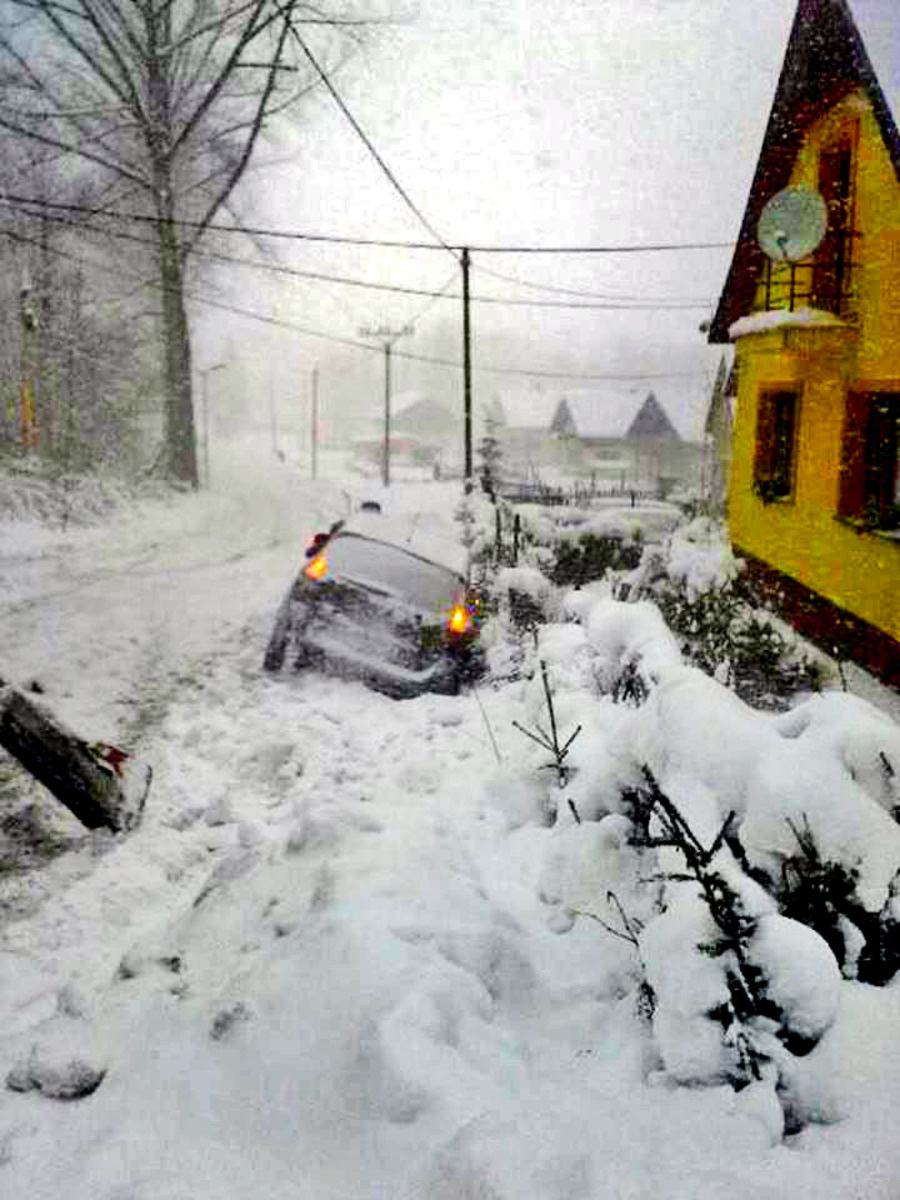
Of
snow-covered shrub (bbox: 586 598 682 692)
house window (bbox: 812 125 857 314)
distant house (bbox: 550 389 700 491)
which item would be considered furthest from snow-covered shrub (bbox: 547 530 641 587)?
distant house (bbox: 550 389 700 491)

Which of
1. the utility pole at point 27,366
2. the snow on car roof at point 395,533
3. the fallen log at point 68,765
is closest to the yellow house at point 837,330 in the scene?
the snow on car roof at point 395,533

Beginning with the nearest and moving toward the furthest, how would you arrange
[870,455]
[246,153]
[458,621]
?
1. [458,621]
2. [870,455]
3. [246,153]

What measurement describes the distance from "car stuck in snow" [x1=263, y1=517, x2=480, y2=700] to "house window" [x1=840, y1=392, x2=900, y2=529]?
5.15m

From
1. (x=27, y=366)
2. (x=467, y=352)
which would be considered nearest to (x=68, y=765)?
(x=467, y=352)

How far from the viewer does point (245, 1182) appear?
208 cm

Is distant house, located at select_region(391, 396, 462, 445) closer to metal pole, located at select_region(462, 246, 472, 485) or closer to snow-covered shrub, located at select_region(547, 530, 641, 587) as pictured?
metal pole, located at select_region(462, 246, 472, 485)

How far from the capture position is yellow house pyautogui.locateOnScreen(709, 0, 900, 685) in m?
8.42

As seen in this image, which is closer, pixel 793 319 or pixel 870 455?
pixel 793 319

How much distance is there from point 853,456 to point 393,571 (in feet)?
19.1

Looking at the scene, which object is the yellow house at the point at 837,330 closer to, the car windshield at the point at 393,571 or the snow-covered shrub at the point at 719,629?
the snow-covered shrub at the point at 719,629

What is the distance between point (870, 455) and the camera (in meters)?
9.40

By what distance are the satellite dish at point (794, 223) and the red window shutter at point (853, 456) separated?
1747 mm

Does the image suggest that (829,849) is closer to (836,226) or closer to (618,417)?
(836,226)

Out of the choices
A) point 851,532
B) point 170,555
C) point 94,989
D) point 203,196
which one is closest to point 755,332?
point 851,532
